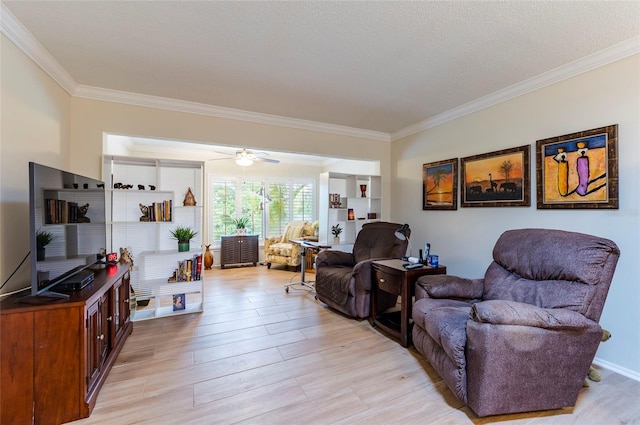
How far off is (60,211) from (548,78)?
164 inches

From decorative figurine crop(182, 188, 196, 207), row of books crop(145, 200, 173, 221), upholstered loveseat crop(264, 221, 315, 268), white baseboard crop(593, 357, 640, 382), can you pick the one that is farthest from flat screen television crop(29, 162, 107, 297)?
white baseboard crop(593, 357, 640, 382)

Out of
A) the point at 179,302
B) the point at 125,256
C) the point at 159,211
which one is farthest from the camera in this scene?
the point at 179,302

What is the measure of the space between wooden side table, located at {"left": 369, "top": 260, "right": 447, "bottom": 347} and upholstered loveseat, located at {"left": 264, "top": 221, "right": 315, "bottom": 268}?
290cm

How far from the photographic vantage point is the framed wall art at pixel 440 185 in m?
3.54

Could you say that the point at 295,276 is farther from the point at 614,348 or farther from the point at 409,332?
the point at 614,348

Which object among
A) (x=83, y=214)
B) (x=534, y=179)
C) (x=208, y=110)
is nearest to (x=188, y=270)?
(x=83, y=214)

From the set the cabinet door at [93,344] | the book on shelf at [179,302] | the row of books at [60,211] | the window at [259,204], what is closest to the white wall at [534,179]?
the book on shelf at [179,302]

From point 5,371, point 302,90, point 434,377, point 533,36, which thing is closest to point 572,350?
point 434,377

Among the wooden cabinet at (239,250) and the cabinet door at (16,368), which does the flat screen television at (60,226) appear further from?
the wooden cabinet at (239,250)

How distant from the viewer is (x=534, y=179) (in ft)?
8.95

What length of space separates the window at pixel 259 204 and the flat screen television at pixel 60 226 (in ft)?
11.9

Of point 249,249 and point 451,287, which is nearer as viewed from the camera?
point 451,287

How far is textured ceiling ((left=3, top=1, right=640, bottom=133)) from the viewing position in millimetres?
1777

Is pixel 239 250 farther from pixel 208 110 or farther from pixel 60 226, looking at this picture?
pixel 60 226
